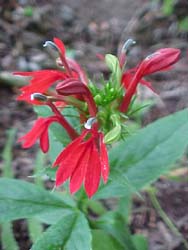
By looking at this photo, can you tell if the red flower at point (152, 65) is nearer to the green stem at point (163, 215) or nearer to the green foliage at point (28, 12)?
the green stem at point (163, 215)

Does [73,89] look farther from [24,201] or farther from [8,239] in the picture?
[8,239]

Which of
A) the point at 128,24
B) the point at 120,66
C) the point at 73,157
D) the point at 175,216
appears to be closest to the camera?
the point at 73,157

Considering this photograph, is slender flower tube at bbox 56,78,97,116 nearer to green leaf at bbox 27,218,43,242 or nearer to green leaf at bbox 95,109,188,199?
green leaf at bbox 95,109,188,199

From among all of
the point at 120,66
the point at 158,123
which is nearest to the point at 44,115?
the point at 120,66

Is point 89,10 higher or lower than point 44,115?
higher

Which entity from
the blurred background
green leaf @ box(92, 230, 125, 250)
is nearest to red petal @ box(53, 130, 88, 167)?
green leaf @ box(92, 230, 125, 250)

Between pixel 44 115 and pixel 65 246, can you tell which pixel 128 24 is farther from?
pixel 65 246

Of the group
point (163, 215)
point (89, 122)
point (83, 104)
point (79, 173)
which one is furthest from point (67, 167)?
point (163, 215)

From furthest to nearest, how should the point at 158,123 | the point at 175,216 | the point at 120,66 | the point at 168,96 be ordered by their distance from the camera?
the point at 168,96 < the point at 175,216 < the point at 158,123 < the point at 120,66
